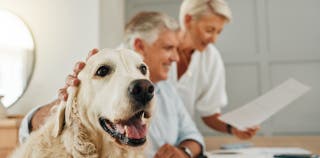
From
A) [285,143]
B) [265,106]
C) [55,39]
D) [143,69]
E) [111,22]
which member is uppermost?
[111,22]

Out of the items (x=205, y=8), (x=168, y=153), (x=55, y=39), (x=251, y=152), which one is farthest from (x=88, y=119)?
(x=55, y=39)

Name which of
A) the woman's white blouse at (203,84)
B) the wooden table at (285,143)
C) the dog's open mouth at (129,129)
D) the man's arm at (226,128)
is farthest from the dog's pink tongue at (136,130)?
the woman's white blouse at (203,84)

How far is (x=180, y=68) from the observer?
2.07 metres

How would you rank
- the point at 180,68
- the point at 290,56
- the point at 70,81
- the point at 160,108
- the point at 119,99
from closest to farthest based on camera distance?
the point at 119,99
the point at 70,81
the point at 160,108
the point at 180,68
the point at 290,56

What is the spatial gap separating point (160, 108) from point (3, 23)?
1261 millimetres

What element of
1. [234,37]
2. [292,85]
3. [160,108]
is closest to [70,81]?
[160,108]

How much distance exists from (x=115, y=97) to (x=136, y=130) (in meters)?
0.08

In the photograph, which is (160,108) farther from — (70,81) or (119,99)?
(119,99)

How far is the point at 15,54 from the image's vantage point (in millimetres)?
2238

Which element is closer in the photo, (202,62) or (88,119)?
(88,119)

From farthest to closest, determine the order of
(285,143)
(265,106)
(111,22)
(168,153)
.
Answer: (111,22) → (285,143) → (265,106) → (168,153)

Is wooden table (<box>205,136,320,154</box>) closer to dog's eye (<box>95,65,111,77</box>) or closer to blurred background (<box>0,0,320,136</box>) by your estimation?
dog's eye (<box>95,65,111,77</box>)

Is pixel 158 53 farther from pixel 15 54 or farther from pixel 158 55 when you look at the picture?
pixel 15 54

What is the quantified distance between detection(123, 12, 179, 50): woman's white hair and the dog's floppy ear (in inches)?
27.7
